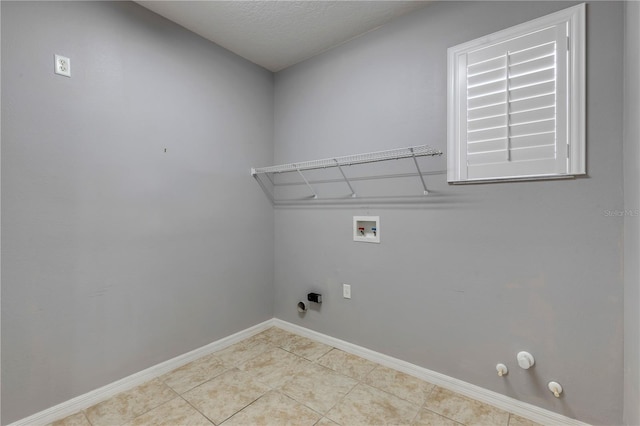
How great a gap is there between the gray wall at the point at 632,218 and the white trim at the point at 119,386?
2.46 metres

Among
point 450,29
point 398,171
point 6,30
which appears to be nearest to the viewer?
point 6,30

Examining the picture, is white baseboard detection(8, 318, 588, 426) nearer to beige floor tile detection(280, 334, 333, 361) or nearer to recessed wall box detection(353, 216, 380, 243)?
beige floor tile detection(280, 334, 333, 361)

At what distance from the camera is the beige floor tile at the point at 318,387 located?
5.66 ft

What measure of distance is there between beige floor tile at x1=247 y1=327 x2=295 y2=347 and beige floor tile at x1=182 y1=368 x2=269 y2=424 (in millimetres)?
521

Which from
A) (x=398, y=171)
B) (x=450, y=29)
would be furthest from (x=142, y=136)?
(x=450, y=29)

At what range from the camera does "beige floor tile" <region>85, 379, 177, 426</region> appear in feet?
5.20

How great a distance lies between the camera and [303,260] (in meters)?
2.65

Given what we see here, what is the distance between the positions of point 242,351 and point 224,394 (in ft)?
1.84

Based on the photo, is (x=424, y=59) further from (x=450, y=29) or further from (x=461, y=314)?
(x=461, y=314)

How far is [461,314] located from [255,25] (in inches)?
97.7

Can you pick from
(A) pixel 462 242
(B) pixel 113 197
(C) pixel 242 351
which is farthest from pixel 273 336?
(A) pixel 462 242

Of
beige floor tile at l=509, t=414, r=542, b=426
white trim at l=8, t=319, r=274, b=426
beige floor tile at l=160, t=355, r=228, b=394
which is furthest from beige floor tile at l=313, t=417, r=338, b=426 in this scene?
white trim at l=8, t=319, r=274, b=426

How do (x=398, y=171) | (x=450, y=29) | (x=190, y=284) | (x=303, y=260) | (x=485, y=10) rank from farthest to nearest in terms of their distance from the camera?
(x=303, y=260) → (x=190, y=284) → (x=398, y=171) → (x=450, y=29) → (x=485, y=10)

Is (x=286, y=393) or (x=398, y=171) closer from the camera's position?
(x=286, y=393)
